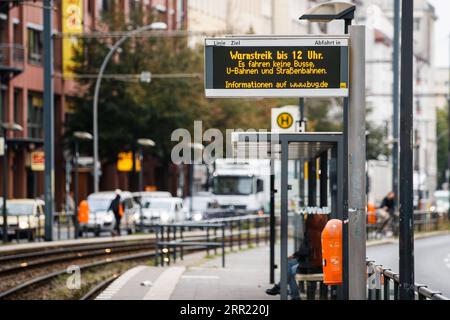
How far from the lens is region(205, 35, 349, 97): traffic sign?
1395 cm

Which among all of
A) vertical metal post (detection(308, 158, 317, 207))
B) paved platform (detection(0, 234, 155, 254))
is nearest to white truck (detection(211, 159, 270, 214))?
paved platform (detection(0, 234, 155, 254))

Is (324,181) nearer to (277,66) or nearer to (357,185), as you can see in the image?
(357,185)

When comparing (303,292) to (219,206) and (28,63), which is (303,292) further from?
(28,63)

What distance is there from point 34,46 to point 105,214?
18110mm

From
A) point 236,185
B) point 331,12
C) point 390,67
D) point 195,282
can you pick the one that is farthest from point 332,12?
point 390,67

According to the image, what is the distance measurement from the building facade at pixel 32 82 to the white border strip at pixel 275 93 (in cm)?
4518

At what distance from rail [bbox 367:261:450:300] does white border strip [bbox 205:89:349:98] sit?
5.76 feet

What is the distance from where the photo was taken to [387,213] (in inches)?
1805

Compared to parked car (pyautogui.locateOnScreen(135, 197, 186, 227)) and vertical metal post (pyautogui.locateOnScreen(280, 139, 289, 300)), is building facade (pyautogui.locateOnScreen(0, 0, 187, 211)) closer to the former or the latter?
parked car (pyautogui.locateOnScreen(135, 197, 186, 227))

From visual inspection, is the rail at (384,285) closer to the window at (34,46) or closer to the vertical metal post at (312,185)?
the vertical metal post at (312,185)

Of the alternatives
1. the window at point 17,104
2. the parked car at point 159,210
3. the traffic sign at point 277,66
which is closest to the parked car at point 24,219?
the parked car at point 159,210

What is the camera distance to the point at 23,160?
213 feet
